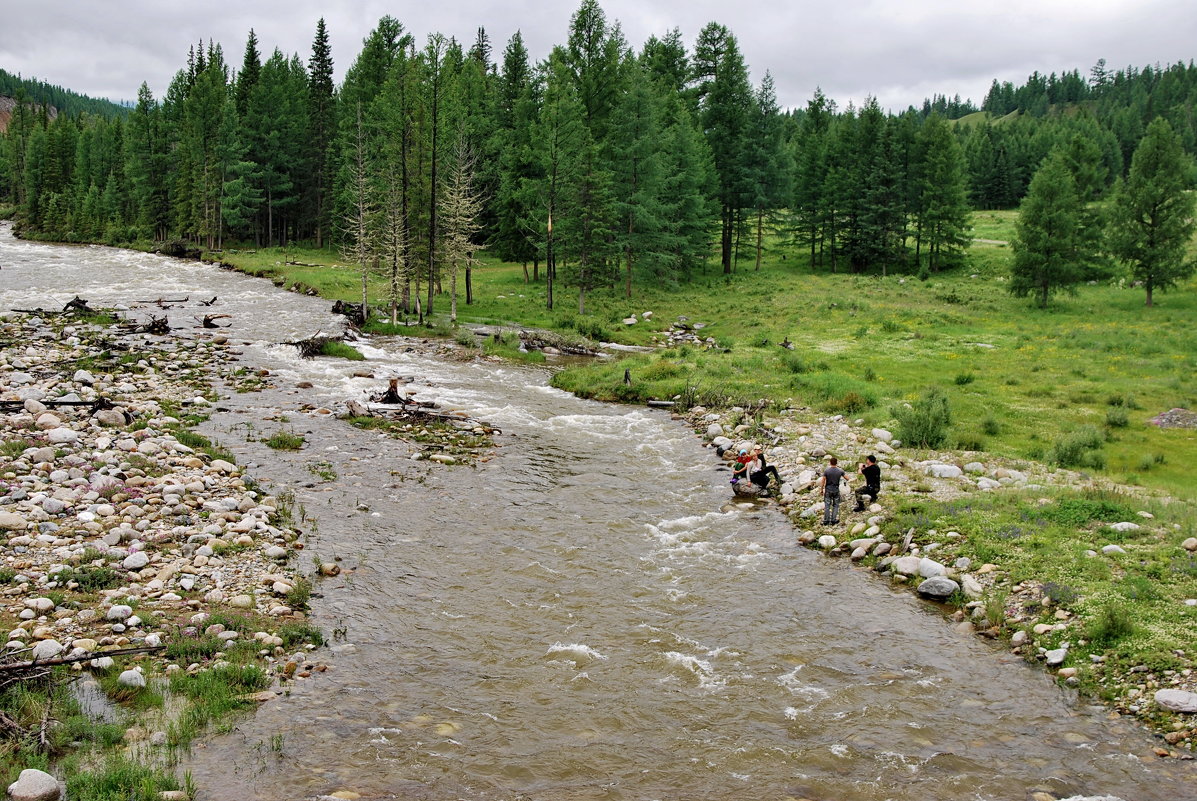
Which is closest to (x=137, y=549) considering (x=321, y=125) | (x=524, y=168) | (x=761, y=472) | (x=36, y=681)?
(x=36, y=681)

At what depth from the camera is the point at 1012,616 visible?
1464 cm

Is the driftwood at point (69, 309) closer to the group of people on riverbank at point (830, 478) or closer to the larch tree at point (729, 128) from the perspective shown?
the group of people on riverbank at point (830, 478)

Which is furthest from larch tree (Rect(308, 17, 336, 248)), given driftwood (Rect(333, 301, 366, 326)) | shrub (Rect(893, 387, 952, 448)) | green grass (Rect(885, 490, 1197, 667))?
green grass (Rect(885, 490, 1197, 667))

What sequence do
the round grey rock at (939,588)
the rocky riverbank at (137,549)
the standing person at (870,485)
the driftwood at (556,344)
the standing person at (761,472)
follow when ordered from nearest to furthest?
the rocky riverbank at (137,549)
the round grey rock at (939,588)
the standing person at (870,485)
the standing person at (761,472)
the driftwood at (556,344)

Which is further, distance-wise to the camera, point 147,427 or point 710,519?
point 147,427

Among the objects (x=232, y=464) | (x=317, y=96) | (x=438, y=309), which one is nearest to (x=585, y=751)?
(x=232, y=464)

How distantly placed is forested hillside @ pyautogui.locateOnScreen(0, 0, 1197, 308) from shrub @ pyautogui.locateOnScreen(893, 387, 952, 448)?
30.2 m

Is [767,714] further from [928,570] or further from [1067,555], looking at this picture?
[1067,555]

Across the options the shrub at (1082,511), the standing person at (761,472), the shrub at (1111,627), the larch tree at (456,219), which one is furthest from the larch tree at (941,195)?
the shrub at (1111,627)

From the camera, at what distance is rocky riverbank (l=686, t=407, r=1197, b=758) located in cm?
1212

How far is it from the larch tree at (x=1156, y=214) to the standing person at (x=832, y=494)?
5107 centimetres

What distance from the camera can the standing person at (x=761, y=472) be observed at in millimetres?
22109

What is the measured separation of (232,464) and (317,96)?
260ft

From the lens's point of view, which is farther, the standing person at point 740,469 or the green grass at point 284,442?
the green grass at point 284,442
